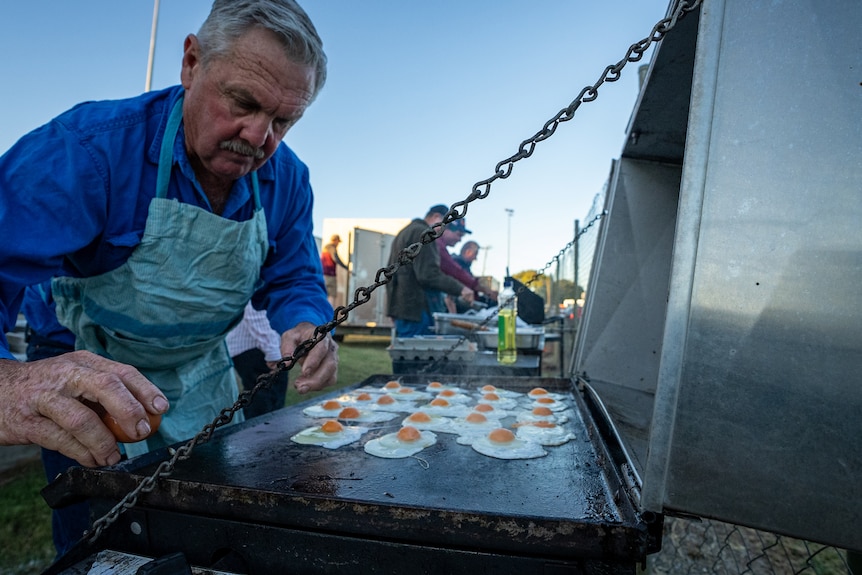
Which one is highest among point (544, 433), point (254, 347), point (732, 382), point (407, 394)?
point (732, 382)

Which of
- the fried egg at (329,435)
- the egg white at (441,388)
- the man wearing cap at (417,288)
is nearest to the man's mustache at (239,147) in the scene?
the fried egg at (329,435)

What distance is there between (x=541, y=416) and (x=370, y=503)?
47.1 inches

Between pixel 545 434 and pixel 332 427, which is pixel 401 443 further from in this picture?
pixel 545 434

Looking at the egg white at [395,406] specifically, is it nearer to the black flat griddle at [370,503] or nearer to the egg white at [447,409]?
the egg white at [447,409]

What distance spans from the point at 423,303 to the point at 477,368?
2.35 metres

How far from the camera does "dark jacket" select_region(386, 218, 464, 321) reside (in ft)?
18.8

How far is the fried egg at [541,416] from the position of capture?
1977 mm

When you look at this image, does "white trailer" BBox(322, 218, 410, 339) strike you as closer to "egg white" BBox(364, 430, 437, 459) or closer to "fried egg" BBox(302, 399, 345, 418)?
"fried egg" BBox(302, 399, 345, 418)

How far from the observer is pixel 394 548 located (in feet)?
3.25

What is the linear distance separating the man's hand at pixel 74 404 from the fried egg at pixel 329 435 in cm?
68

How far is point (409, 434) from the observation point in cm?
169

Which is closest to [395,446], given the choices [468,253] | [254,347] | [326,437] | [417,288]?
[326,437]

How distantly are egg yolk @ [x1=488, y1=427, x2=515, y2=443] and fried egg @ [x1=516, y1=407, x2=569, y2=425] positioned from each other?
301 millimetres

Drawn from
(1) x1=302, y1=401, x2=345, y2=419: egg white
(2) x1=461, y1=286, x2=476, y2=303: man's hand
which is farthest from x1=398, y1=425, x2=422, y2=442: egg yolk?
(2) x1=461, y1=286, x2=476, y2=303: man's hand
